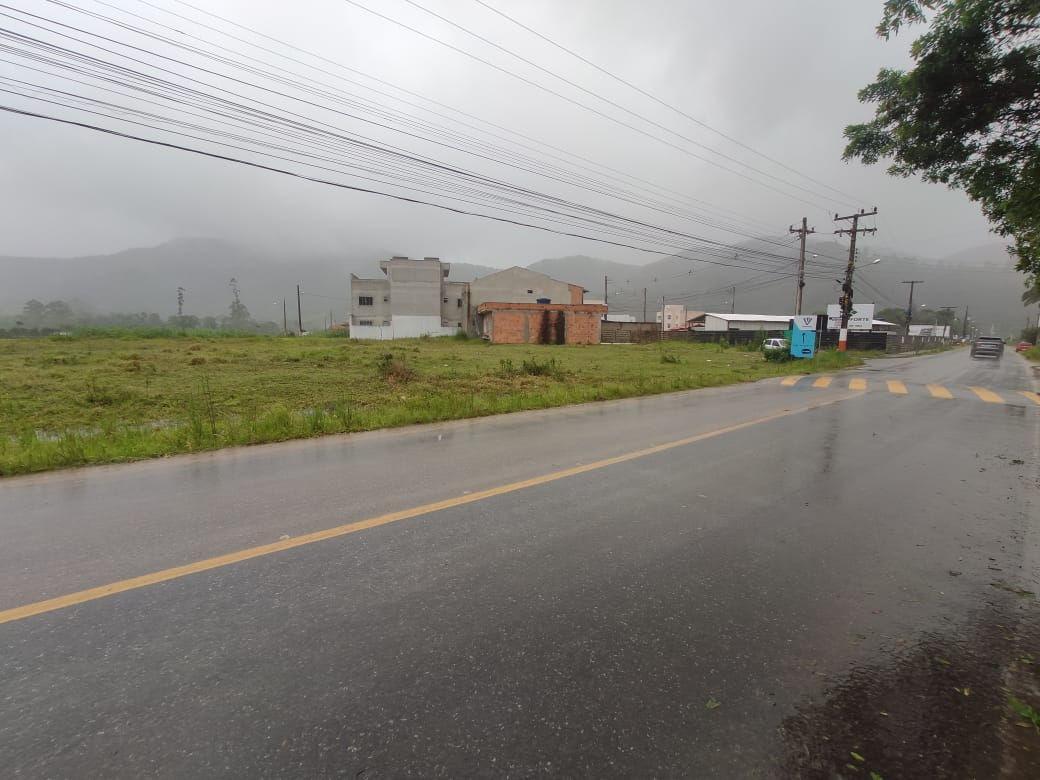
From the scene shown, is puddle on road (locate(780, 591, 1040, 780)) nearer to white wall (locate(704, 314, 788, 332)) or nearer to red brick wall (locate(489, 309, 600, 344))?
red brick wall (locate(489, 309, 600, 344))

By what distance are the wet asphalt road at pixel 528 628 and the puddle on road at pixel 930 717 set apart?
0.01 meters

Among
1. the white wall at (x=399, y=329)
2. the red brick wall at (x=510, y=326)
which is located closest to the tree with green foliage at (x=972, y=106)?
the red brick wall at (x=510, y=326)

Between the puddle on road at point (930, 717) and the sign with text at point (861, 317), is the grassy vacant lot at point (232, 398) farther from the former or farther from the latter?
the sign with text at point (861, 317)

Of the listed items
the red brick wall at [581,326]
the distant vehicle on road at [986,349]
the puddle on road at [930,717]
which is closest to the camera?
the puddle on road at [930,717]

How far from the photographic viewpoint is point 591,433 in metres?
8.04

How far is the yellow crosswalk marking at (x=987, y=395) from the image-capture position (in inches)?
505

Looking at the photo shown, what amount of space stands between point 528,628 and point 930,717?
1.85 meters

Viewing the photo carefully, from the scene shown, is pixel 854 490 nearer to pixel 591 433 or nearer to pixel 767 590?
pixel 767 590

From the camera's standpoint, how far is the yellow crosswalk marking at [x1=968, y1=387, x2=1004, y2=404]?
12.8m

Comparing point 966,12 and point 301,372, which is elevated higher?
point 966,12

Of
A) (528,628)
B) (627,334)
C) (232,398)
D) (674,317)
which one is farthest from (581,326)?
(528,628)

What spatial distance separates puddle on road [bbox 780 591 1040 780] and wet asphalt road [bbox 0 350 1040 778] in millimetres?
11

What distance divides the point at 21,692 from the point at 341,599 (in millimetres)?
1397

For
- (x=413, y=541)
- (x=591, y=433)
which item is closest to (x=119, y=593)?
(x=413, y=541)
